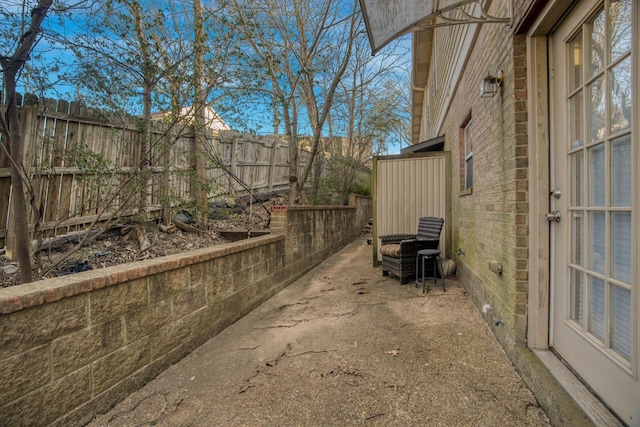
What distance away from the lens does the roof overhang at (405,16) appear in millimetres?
2541

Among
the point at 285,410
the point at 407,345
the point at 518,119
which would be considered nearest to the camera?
the point at 285,410

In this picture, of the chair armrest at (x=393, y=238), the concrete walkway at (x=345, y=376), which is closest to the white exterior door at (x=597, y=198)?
the concrete walkway at (x=345, y=376)

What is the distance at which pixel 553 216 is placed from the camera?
2.18 metres

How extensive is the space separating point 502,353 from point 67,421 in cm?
293

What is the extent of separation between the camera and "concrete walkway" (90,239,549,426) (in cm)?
201

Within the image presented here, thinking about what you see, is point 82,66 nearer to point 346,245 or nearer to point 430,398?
point 430,398

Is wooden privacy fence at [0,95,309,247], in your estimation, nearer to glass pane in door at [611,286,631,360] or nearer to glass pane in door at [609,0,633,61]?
glass pane in door at [609,0,633,61]

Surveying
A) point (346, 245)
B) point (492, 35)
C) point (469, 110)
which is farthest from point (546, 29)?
point (346, 245)

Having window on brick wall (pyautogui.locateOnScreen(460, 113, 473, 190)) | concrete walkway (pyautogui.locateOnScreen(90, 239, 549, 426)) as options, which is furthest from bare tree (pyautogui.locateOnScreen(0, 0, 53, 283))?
window on brick wall (pyautogui.locateOnScreen(460, 113, 473, 190))

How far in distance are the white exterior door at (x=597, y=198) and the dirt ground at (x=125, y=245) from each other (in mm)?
4143

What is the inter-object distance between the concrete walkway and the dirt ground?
189 centimetres

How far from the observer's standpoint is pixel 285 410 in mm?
2090

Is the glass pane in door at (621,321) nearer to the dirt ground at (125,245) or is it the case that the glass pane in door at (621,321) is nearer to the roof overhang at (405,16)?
the roof overhang at (405,16)

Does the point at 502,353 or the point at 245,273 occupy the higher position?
the point at 245,273
